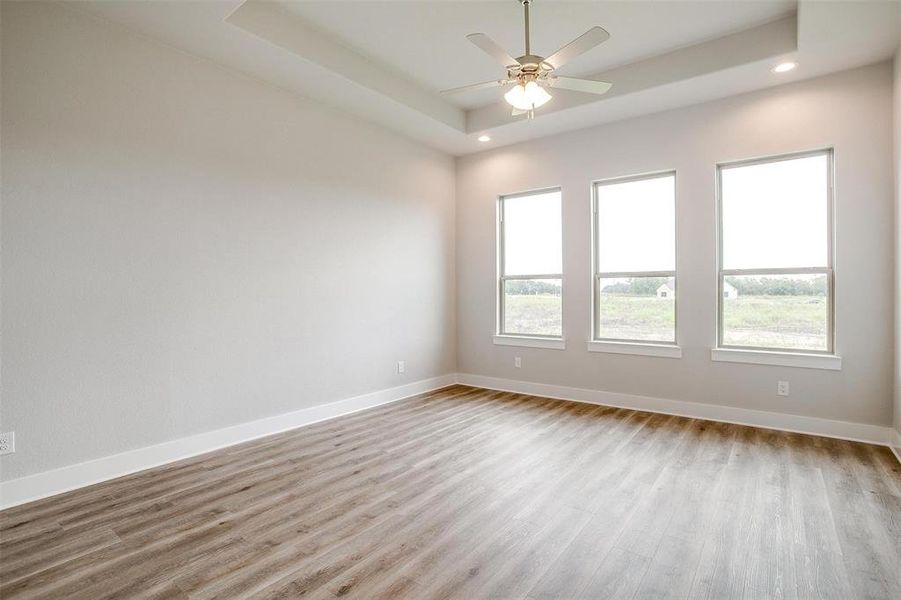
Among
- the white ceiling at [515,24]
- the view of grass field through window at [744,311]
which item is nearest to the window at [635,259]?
the view of grass field through window at [744,311]

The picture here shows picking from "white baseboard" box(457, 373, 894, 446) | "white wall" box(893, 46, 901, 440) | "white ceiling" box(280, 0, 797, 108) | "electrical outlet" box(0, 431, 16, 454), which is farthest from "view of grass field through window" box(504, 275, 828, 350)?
"electrical outlet" box(0, 431, 16, 454)

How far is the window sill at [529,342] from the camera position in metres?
5.10

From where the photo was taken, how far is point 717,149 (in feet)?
13.6

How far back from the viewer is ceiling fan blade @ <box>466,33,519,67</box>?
8.38 ft

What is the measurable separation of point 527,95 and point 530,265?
2.67 meters

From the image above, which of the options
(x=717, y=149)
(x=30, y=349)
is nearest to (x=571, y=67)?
(x=717, y=149)

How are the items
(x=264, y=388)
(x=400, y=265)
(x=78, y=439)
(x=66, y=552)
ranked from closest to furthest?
1. (x=66, y=552)
2. (x=78, y=439)
3. (x=264, y=388)
4. (x=400, y=265)

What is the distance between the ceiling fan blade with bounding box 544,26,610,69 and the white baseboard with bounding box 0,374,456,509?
3.43 meters

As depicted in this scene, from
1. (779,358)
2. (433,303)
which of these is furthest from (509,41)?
(779,358)

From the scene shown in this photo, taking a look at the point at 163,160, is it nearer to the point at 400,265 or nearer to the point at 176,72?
the point at 176,72

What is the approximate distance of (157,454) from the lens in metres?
→ 3.11

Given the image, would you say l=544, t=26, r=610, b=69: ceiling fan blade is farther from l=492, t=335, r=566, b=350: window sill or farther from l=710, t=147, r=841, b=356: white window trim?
l=492, t=335, r=566, b=350: window sill

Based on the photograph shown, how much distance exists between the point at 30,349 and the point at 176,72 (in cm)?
208

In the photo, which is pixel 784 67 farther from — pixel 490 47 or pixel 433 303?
pixel 433 303
